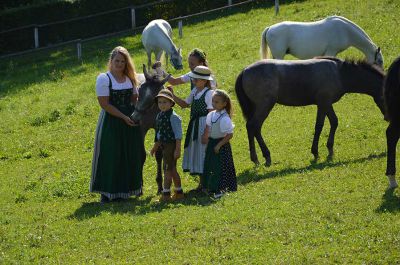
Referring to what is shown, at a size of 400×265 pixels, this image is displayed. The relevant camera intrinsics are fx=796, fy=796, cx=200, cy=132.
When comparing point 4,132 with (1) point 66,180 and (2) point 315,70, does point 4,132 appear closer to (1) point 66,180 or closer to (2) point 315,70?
(1) point 66,180

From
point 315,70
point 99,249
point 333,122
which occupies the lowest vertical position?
point 99,249

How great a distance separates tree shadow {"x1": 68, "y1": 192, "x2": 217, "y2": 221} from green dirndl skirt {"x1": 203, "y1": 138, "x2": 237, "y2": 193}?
22cm

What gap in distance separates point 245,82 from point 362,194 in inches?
141

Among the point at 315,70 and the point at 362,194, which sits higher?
the point at 315,70

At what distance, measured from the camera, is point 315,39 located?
18.8 meters

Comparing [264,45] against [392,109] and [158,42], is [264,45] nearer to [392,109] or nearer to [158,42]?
[158,42]

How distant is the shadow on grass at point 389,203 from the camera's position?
9.29 metres

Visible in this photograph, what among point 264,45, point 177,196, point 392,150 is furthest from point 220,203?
point 264,45

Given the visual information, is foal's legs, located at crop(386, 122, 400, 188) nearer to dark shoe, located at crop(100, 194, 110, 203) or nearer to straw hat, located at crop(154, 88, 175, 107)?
straw hat, located at crop(154, 88, 175, 107)

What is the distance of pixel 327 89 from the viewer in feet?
43.3

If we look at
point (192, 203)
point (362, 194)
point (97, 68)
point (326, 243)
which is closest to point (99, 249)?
point (192, 203)

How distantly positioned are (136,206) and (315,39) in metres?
9.15

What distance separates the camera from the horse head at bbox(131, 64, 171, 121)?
11.2 m

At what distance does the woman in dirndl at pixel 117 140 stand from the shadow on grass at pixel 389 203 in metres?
3.65
